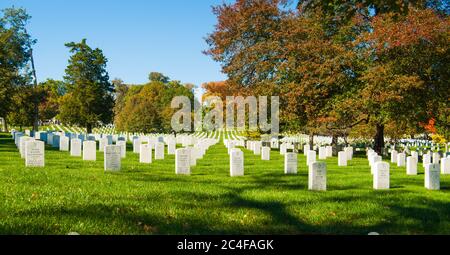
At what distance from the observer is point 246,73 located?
33.9 m

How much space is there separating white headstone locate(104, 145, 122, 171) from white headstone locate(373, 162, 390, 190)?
25.1 feet

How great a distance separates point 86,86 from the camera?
179 feet

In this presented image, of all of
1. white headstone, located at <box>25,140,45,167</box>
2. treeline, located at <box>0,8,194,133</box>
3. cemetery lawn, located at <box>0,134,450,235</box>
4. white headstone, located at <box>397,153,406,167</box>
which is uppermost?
treeline, located at <box>0,8,194,133</box>

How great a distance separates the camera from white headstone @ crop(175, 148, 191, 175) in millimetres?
13852

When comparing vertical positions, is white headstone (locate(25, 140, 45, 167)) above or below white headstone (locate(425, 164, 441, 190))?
A: above

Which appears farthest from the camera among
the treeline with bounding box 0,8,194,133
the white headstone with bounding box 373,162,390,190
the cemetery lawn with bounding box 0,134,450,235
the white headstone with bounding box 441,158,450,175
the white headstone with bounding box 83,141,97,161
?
the treeline with bounding box 0,8,194,133

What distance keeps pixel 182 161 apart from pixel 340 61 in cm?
1722

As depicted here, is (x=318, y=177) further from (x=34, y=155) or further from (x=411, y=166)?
(x=34, y=155)

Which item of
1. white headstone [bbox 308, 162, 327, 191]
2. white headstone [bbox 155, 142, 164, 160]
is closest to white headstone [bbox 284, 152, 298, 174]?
white headstone [bbox 308, 162, 327, 191]

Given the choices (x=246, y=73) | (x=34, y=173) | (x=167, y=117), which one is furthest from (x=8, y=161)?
(x=167, y=117)

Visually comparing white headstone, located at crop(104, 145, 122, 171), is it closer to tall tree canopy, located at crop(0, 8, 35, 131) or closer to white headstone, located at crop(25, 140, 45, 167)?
white headstone, located at crop(25, 140, 45, 167)

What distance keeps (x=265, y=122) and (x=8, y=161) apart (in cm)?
2270

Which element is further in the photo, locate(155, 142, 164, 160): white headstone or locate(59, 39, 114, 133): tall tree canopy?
locate(59, 39, 114, 133): tall tree canopy

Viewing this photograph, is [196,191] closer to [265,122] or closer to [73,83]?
[265,122]
